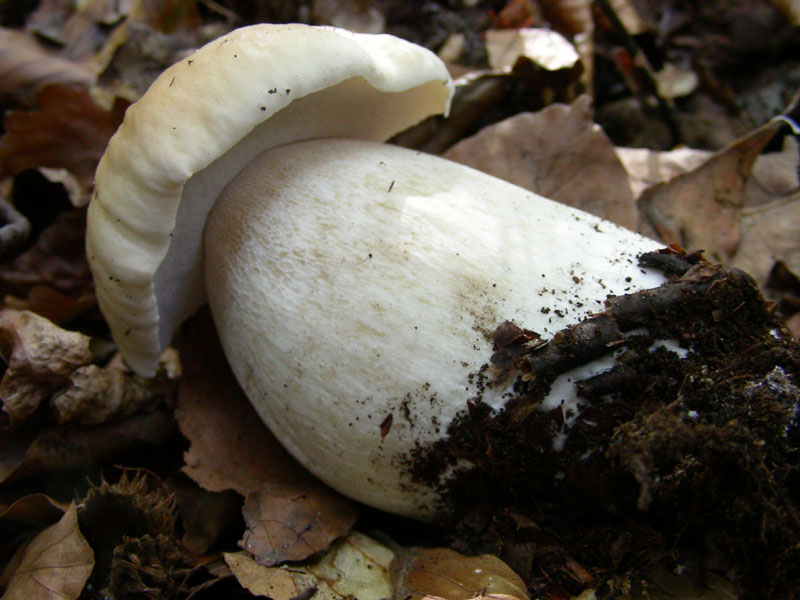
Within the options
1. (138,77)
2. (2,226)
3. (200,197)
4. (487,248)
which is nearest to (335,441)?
(487,248)

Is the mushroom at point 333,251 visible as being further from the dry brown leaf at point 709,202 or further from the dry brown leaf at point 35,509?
the dry brown leaf at point 709,202

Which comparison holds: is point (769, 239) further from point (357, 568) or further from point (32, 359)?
point (32, 359)

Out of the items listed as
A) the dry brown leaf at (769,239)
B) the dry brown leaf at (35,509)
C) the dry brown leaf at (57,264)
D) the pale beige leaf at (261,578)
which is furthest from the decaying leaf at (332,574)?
the dry brown leaf at (769,239)

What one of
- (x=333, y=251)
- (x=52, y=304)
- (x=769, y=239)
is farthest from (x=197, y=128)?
(x=769, y=239)

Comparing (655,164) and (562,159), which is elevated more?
(562,159)

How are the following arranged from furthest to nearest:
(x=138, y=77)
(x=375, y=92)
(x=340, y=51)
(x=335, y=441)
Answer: (x=138, y=77), (x=375, y=92), (x=335, y=441), (x=340, y=51)

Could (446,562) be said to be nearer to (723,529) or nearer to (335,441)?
(335,441)
